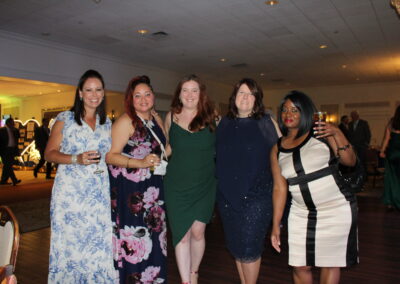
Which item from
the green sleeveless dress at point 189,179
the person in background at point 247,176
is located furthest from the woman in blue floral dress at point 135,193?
the person in background at point 247,176

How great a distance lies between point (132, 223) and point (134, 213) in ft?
0.25

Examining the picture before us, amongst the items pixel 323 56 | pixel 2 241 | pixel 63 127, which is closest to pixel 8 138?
pixel 63 127

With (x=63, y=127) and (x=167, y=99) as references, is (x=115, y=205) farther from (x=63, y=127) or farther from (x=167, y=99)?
(x=167, y=99)

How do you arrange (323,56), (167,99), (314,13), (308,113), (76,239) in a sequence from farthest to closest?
1. (167,99)
2. (323,56)
3. (314,13)
4. (76,239)
5. (308,113)

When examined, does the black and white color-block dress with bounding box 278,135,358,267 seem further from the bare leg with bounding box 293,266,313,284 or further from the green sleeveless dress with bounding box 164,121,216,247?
the green sleeveless dress with bounding box 164,121,216,247

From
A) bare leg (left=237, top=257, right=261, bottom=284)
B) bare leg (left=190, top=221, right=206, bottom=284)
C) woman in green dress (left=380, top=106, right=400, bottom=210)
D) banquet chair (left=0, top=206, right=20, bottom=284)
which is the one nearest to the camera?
banquet chair (left=0, top=206, right=20, bottom=284)

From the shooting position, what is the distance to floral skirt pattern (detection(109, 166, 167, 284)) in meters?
2.44

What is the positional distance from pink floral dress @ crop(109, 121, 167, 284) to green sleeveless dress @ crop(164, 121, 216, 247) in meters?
0.16

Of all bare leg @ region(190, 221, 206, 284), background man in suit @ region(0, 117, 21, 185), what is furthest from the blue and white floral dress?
background man in suit @ region(0, 117, 21, 185)

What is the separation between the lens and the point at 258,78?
14406 mm

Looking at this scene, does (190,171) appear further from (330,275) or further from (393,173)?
(393,173)

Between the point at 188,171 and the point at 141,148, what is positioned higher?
the point at 141,148

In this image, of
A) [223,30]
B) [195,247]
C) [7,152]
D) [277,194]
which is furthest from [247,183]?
[7,152]

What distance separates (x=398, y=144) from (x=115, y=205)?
502cm
